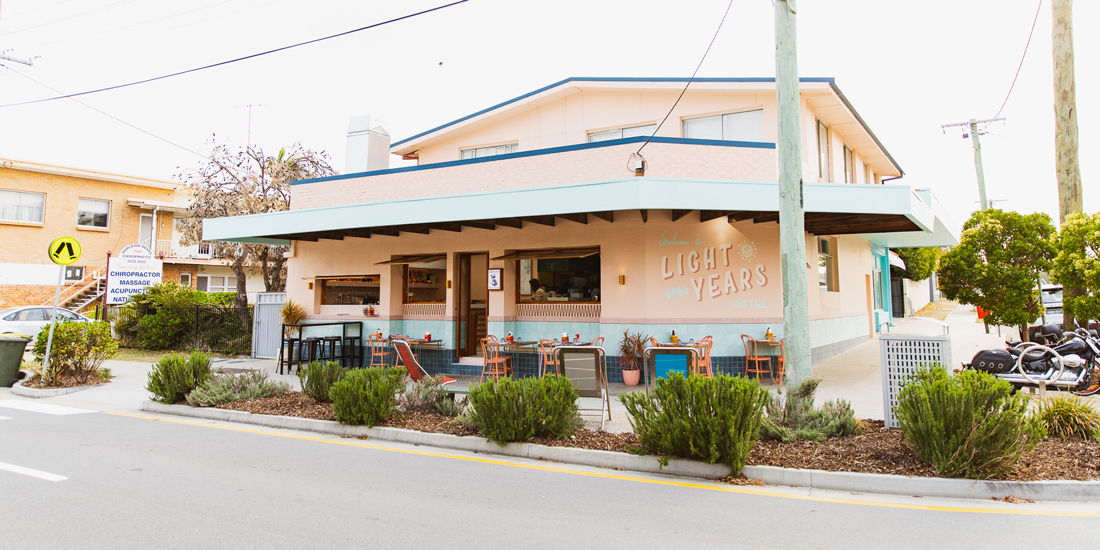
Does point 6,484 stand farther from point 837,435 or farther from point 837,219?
point 837,219

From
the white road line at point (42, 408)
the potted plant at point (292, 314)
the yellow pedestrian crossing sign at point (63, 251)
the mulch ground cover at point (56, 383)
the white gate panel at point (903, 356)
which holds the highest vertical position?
the yellow pedestrian crossing sign at point (63, 251)

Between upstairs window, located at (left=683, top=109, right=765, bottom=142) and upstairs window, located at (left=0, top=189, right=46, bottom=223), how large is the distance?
29918mm

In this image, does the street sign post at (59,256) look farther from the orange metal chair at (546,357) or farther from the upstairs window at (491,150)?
the upstairs window at (491,150)

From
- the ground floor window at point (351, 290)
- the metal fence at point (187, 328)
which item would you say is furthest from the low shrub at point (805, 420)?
the metal fence at point (187, 328)

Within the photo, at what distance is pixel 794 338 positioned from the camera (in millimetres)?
7332

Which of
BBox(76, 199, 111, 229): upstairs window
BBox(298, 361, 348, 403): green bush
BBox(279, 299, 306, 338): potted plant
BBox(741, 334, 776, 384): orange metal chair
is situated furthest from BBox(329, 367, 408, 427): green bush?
BBox(76, 199, 111, 229): upstairs window

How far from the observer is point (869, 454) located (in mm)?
6137

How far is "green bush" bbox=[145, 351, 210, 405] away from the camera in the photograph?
404 inches

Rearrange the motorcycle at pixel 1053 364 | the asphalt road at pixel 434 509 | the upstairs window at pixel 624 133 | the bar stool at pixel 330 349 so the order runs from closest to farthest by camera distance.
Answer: the asphalt road at pixel 434 509, the motorcycle at pixel 1053 364, the bar stool at pixel 330 349, the upstairs window at pixel 624 133

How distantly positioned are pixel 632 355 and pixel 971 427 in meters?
6.93

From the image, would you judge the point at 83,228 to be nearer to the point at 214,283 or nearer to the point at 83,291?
the point at 83,291

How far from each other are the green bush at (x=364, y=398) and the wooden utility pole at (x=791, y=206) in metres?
5.21

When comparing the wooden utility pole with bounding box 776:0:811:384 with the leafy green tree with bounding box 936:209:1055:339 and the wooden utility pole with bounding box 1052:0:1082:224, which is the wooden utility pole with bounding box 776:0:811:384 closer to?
the leafy green tree with bounding box 936:209:1055:339

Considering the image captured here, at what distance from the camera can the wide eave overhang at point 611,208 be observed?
10.7 metres
